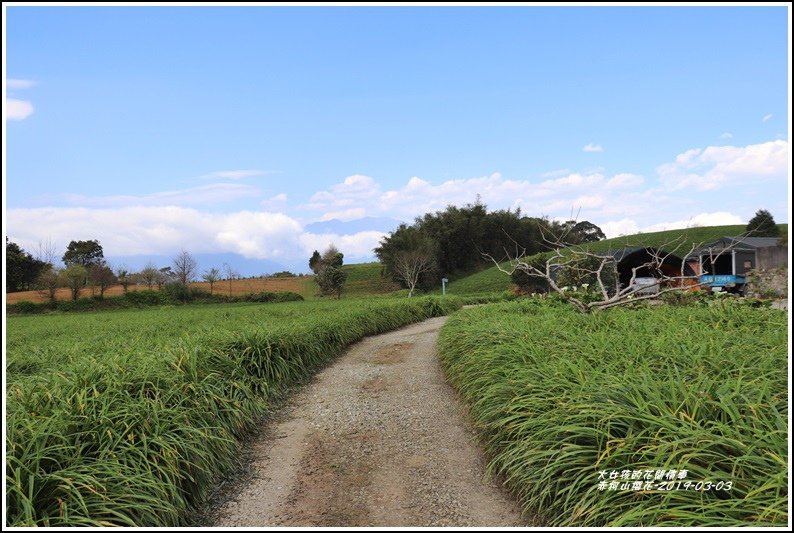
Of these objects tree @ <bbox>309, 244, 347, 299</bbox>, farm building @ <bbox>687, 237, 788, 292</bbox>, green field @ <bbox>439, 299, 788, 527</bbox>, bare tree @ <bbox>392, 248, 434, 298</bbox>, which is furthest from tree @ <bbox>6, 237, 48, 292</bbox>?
farm building @ <bbox>687, 237, 788, 292</bbox>

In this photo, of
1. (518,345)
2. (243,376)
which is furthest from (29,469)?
(518,345)

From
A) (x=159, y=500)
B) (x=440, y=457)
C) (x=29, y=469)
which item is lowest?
(x=440, y=457)

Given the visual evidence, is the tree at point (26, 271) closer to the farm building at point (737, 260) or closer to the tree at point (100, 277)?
the tree at point (100, 277)

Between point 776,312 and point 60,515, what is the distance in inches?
277

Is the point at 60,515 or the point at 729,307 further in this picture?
the point at 729,307

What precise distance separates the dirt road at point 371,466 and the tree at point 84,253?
2829cm

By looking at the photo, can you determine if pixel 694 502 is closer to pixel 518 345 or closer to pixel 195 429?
pixel 518 345

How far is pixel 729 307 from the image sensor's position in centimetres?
575

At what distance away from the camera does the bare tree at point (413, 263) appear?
1056 inches

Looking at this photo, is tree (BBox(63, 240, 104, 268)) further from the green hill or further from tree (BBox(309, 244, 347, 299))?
the green hill

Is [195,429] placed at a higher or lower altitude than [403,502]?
higher

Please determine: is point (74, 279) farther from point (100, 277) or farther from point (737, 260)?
point (737, 260)

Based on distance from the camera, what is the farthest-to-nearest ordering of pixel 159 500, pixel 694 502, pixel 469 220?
1. pixel 469 220
2. pixel 159 500
3. pixel 694 502

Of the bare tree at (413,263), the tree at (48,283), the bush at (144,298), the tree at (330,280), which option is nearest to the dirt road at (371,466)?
the tree at (330,280)
